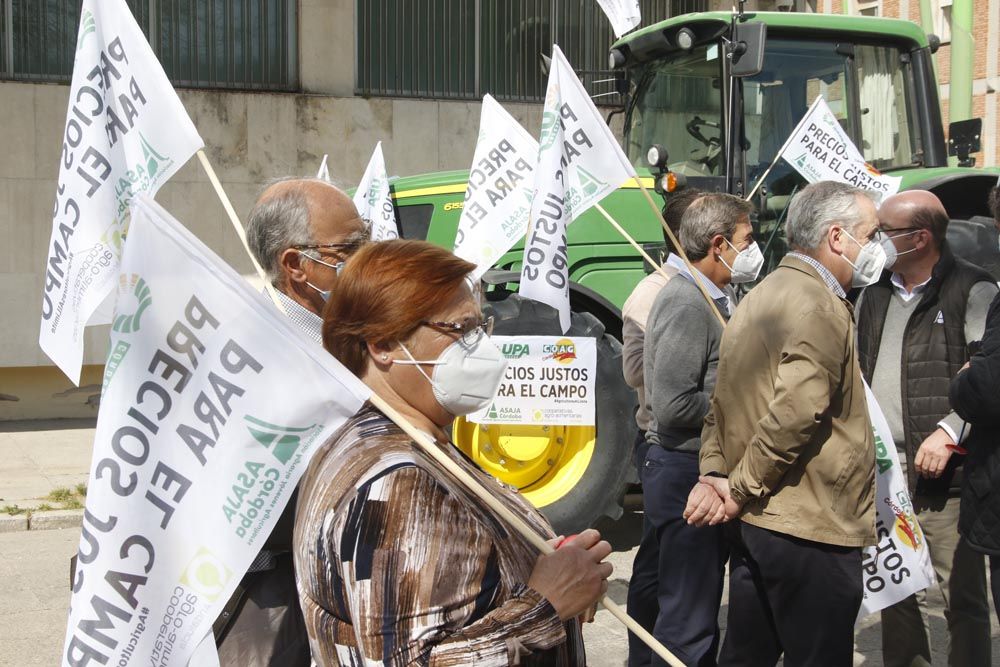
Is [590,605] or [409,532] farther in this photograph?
[590,605]

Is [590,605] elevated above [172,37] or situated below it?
below

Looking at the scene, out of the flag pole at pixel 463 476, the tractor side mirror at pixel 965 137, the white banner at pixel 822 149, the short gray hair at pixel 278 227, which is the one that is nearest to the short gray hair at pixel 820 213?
the short gray hair at pixel 278 227

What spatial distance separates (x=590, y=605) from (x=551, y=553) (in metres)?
0.12

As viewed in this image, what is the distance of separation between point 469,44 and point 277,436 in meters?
11.0

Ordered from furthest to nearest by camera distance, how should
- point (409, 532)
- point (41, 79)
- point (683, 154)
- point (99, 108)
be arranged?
point (41, 79) → point (683, 154) → point (99, 108) → point (409, 532)

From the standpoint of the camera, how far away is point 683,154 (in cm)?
688

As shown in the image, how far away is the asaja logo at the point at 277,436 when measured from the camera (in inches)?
81.0

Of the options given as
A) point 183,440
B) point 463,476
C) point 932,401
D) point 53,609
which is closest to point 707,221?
point 932,401

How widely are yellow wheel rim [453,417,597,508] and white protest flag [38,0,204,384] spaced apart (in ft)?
10.2

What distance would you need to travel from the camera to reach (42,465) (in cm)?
910

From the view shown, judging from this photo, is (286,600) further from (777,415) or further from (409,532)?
(777,415)

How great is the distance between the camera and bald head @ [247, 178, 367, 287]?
2.96 metres

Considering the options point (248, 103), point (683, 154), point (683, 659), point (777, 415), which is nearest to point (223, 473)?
point (777, 415)

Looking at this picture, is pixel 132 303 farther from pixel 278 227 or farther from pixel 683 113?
pixel 683 113
